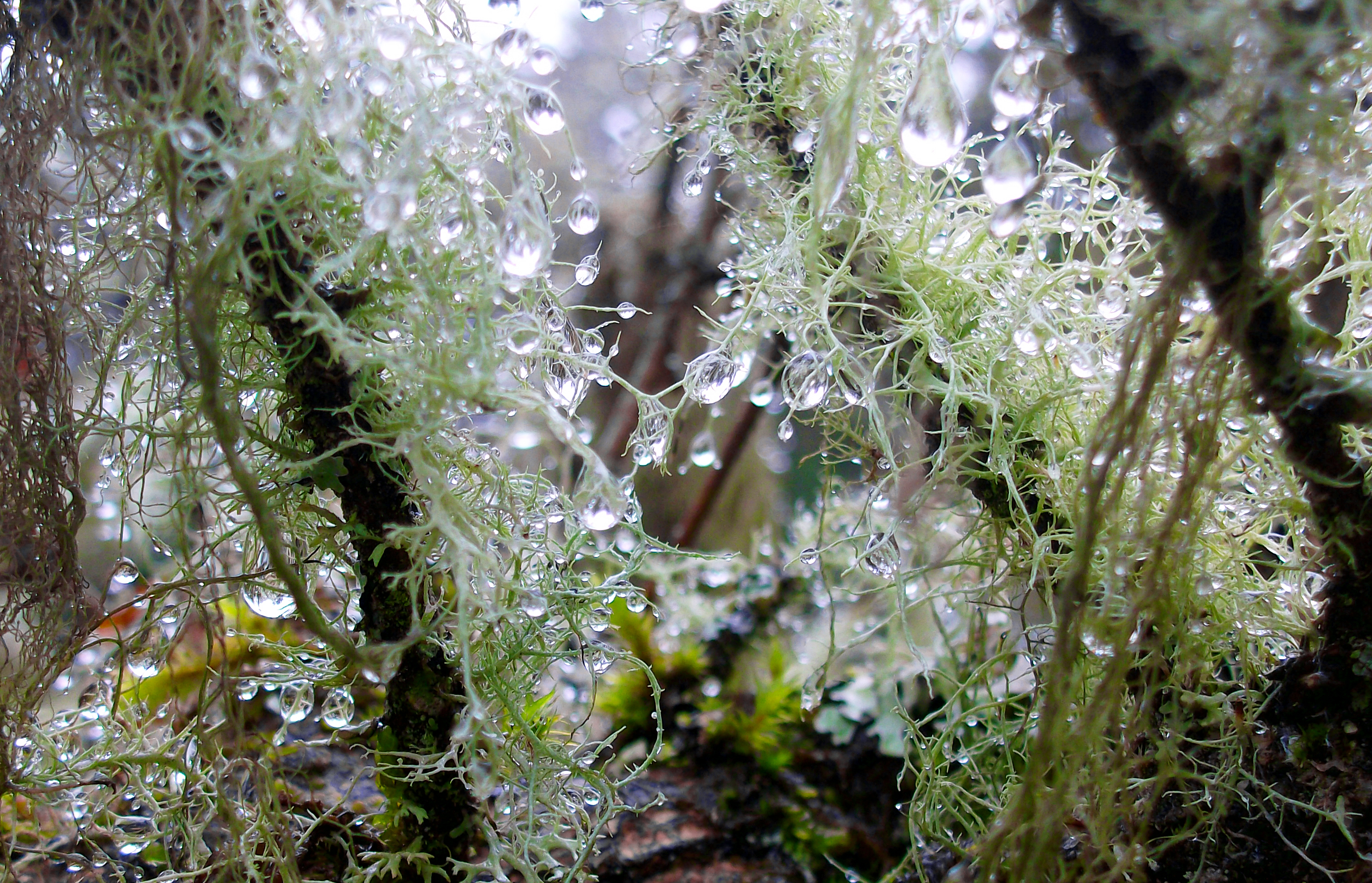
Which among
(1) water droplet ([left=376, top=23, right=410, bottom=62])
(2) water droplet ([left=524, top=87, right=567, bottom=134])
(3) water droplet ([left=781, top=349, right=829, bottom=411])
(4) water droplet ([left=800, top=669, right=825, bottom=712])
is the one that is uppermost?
(1) water droplet ([left=376, top=23, right=410, bottom=62])

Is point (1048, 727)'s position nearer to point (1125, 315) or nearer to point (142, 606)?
point (1125, 315)

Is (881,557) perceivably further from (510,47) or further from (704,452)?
(510,47)

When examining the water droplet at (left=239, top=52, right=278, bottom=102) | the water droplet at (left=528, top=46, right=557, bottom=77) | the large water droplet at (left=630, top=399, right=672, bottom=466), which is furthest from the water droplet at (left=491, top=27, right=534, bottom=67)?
the large water droplet at (left=630, top=399, right=672, bottom=466)

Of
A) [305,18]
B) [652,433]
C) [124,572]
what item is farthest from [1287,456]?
[124,572]

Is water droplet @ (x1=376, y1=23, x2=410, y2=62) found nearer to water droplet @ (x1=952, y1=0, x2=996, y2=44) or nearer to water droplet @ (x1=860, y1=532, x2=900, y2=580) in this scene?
water droplet @ (x1=952, y1=0, x2=996, y2=44)

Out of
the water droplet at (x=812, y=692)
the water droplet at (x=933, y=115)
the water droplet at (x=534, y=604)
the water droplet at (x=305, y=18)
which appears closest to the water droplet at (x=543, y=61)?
the water droplet at (x=305, y=18)

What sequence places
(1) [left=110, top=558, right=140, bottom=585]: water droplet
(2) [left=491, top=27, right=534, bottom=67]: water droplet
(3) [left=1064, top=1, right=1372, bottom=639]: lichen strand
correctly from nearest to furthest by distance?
(3) [left=1064, top=1, right=1372, bottom=639]: lichen strand → (2) [left=491, top=27, right=534, bottom=67]: water droplet → (1) [left=110, top=558, right=140, bottom=585]: water droplet

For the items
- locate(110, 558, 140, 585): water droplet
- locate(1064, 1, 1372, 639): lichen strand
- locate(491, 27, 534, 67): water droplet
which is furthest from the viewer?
locate(110, 558, 140, 585): water droplet
